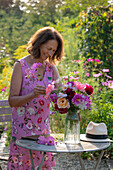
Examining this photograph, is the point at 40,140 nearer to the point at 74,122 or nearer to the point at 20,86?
the point at 74,122

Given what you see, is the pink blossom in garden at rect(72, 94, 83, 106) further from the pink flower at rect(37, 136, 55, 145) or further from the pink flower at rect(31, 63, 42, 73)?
the pink flower at rect(31, 63, 42, 73)

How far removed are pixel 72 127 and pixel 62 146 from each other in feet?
0.49

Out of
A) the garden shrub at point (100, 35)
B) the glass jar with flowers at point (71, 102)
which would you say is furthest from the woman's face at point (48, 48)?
the garden shrub at point (100, 35)

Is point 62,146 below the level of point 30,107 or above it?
below

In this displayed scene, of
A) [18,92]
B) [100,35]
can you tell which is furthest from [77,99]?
[100,35]

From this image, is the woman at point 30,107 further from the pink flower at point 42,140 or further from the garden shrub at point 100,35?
the garden shrub at point 100,35

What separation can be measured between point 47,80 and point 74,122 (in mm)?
435

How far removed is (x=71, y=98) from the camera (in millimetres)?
2117

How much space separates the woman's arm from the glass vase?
261 mm

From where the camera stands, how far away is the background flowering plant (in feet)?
6.81

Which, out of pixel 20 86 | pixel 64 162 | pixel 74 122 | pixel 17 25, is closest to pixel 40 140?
pixel 74 122

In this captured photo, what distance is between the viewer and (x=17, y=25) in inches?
505

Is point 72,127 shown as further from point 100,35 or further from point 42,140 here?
point 100,35

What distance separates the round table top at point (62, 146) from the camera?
1.97 m
